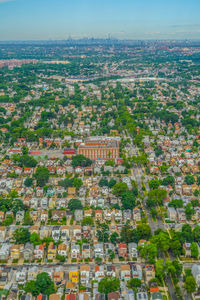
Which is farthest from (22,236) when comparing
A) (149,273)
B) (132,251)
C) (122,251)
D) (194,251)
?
(194,251)

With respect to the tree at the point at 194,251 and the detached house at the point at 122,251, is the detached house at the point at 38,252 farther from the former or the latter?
the tree at the point at 194,251

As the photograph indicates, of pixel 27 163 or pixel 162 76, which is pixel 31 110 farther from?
pixel 162 76

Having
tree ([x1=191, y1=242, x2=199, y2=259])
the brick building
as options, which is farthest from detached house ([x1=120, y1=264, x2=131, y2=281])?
the brick building

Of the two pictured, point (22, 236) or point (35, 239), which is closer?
point (22, 236)

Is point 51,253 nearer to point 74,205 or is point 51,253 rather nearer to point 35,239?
point 35,239

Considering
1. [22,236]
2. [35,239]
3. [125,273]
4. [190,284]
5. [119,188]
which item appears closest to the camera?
[190,284]

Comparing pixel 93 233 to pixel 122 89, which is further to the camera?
pixel 122 89

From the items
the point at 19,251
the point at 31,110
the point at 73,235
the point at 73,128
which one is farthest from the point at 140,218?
the point at 31,110
